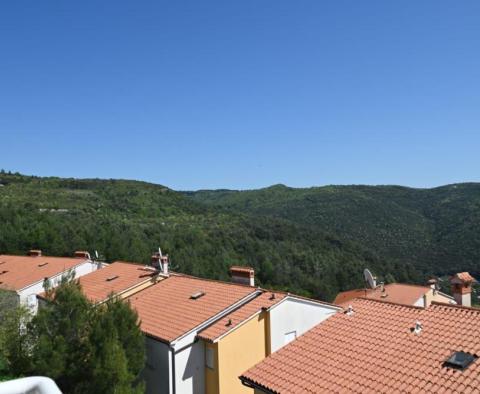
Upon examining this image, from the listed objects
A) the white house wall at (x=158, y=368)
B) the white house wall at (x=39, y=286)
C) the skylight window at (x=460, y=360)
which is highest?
the skylight window at (x=460, y=360)

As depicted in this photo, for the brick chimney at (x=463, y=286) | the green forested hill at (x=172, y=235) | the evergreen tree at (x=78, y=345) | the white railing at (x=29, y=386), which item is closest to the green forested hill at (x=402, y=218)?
the green forested hill at (x=172, y=235)

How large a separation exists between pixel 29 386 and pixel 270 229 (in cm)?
8691

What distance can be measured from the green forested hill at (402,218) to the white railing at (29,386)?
3579 inches

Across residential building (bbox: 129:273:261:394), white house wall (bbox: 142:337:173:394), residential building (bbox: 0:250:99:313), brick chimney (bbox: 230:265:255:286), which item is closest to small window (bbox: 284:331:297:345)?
residential building (bbox: 129:273:261:394)

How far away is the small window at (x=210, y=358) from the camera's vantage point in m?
15.9

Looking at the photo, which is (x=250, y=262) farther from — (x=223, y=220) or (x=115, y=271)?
(x=115, y=271)

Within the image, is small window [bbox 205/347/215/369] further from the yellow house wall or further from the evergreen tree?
the evergreen tree

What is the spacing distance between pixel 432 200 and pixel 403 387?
122940 mm

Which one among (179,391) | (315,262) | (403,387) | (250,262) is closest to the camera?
(403,387)

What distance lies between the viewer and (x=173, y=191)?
113m

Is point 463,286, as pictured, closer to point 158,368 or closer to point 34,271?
point 158,368

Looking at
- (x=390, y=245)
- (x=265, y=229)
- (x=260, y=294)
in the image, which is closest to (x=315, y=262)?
(x=265, y=229)

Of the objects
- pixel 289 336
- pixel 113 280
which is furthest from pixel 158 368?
pixel 113 280

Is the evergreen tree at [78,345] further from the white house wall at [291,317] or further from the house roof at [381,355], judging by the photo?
the white house wall at [291,317]
